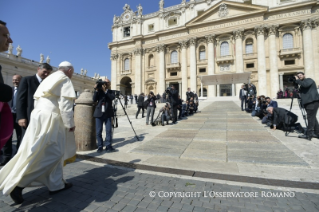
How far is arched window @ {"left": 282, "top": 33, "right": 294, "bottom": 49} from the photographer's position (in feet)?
88.4

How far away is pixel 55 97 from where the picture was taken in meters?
2.41

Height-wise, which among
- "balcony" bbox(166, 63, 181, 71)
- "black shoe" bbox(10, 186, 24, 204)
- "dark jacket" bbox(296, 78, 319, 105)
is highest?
"balcony" bbox(166, 63, 181, 71)

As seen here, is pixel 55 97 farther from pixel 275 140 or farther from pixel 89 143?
pixel 275 140

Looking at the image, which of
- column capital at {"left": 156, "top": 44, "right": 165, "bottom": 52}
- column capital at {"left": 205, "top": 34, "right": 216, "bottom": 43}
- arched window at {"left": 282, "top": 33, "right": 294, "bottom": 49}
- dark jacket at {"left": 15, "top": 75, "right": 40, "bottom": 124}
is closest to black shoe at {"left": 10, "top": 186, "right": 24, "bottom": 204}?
dark jacket at {"left": 15, "top": 75, "right": 40, "bottom": 124}

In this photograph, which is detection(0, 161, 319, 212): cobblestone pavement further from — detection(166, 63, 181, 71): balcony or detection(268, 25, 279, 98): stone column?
detection(166, 63, 181, 71): balcony

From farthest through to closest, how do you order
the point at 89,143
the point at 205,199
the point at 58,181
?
1. the point at 89,143
2. the point at 58,181
3. the point at 205,199

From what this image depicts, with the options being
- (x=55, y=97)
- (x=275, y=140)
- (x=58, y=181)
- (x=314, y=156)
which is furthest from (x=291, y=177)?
(x=55, y=97)

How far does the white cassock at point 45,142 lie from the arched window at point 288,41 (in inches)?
1372

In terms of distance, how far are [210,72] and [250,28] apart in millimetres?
9689

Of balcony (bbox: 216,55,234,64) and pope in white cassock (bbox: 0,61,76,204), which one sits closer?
pope in white cassock (bbox: 0,61,76,204)

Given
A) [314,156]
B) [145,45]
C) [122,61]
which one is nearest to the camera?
[314,156]

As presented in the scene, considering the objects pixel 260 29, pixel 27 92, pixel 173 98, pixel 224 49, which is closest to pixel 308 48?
pixel 260 29

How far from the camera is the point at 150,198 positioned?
Result: 7.04 feet

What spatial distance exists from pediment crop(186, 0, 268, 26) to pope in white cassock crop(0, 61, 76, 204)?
110 feet
